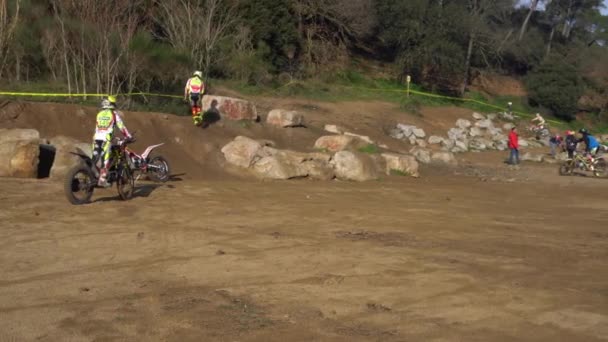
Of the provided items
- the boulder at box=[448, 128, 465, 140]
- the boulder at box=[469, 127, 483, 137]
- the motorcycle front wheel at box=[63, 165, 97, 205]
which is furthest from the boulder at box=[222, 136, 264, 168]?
the boulder at box=[469, 127, 483, 137]

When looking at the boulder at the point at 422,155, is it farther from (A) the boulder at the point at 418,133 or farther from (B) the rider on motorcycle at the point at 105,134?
(B) the rider on motorcycle at the point at 105,134

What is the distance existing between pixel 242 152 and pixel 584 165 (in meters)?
12.7

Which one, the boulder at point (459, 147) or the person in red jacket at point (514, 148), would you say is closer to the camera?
the person in red jacket at point (514, 148)

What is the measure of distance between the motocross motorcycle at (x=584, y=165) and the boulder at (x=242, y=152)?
11642 millimetres

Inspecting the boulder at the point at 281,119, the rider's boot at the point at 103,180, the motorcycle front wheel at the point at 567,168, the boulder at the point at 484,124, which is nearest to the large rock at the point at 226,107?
the boulder at the point at 281,119

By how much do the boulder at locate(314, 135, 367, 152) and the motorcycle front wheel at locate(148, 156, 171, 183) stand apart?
694 cm

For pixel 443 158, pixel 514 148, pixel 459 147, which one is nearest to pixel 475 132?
pixel 459 147

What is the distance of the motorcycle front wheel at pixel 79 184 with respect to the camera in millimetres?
11758

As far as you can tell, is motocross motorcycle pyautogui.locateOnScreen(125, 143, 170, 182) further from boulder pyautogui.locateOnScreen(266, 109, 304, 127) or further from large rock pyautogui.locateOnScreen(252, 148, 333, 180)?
boulder pyautogui.locateOnScreen(266, 109, 304, 127)

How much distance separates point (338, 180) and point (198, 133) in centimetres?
426

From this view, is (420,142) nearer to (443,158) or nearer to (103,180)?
(443,158)

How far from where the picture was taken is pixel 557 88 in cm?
4856

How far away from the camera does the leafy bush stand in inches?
1890

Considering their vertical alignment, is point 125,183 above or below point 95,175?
below
